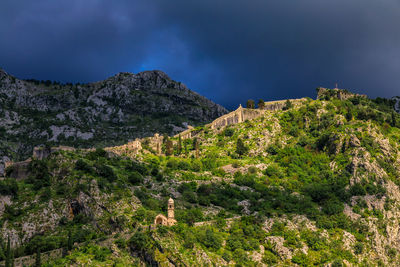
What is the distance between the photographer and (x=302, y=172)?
11894 centimetres

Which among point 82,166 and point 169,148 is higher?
point 169,148

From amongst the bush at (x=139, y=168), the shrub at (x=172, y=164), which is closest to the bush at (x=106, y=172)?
the bush at (x=139, y=168)

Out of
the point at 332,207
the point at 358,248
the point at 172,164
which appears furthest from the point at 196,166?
the point at 358,248

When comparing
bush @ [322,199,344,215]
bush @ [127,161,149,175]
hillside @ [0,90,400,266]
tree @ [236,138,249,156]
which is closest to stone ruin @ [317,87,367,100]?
hillside @ [0,90,400,266]

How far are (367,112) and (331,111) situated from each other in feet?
36.2

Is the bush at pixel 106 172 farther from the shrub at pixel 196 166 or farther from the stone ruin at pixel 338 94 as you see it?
the stone ruin at pixel 338 94

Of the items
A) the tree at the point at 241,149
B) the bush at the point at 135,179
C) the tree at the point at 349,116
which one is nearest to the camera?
the bush at the point at 135,179

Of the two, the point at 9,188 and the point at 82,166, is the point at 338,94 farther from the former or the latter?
the point at 9,188

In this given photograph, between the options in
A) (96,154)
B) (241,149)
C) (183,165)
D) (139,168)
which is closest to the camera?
(139,168)

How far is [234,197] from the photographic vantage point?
10612cm

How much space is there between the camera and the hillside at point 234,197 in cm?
7850

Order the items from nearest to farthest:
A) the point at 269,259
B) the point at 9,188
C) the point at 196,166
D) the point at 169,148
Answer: the point at 269,259
the point at 9,188
the point at 196,166
the point at 169,148

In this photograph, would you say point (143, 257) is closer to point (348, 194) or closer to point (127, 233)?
point (127, 233)

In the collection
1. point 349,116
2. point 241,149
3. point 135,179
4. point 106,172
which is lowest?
point 135,179
